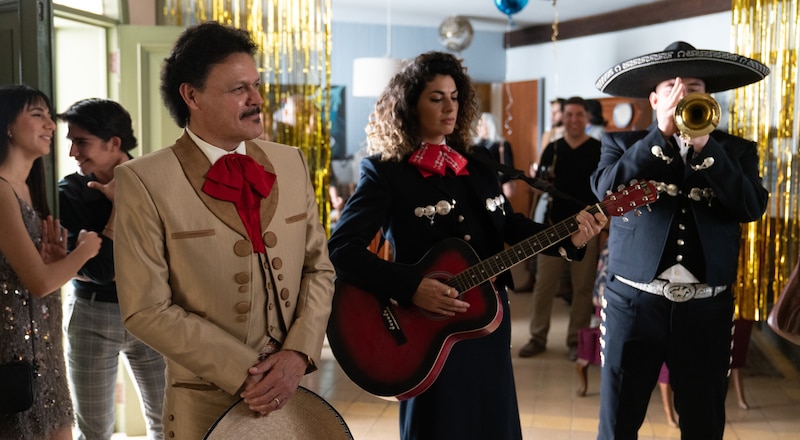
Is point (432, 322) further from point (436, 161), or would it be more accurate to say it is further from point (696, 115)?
point (696, 115)

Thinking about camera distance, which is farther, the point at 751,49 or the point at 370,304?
the point at 751,49

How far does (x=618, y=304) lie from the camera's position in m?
2.87

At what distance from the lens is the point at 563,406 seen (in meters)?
4.56

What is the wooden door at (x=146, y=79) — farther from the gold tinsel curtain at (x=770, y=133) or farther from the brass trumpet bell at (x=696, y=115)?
the gold tinsel curtain at (x=770, y=133)

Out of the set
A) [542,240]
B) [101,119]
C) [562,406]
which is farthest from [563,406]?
[101,119]

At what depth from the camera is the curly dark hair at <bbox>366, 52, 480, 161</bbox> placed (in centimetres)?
261

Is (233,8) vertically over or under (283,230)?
over

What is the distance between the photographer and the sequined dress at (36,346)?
2.39 m

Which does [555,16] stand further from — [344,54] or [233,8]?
[233,8]

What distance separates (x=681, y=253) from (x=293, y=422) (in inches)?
59.0

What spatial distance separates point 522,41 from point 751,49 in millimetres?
6116

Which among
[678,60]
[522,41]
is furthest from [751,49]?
[522,41]

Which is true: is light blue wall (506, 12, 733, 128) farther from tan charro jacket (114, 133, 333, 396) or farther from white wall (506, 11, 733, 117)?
tan charro jacket (114, 133, 333, 396)

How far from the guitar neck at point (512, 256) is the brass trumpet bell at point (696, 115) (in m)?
0.39
